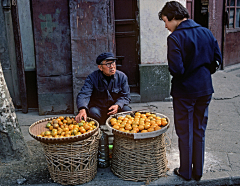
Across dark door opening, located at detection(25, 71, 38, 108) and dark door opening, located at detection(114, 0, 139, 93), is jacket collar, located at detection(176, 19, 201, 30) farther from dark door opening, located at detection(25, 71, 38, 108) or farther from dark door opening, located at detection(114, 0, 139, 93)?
dark door opening, located at detection(25, 71, 38, 108)

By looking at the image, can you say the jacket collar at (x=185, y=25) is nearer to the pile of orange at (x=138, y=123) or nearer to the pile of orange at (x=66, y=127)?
the pile of orange at (x=138, y=123)

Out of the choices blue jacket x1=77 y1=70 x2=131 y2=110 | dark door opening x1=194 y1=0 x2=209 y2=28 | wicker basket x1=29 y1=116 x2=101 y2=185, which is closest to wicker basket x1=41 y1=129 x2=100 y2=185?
wicker basket x1=29 y1=116 x2=101 y2=185

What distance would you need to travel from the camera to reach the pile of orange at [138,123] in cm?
303

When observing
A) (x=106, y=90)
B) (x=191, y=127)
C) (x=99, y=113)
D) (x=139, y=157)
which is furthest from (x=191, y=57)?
(x=99, y=113)

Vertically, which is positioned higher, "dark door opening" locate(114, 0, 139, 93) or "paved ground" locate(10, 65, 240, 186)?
"dark door opening" locate(114, 0, 139, 93)

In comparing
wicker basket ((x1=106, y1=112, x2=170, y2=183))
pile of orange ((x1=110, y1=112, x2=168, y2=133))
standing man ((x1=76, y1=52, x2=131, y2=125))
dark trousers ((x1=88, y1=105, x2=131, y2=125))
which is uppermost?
standing man ((x1=76, y1=52, x2=131, y2=125))

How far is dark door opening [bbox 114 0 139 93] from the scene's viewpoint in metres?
5.98

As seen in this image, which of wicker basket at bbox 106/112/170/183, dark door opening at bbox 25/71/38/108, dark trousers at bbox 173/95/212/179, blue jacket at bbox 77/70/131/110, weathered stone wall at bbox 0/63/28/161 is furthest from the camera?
dark door opening at bbox 25/71/38/108

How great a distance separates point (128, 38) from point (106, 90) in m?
2.56

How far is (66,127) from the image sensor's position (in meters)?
3.24

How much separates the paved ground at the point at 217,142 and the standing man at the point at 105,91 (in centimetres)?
84

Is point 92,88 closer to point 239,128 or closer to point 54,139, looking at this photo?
point 54,139

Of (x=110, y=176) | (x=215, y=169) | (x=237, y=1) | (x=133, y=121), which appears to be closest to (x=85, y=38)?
(x=133, y=121)

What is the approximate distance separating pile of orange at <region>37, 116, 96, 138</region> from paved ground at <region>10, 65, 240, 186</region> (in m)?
0.58
